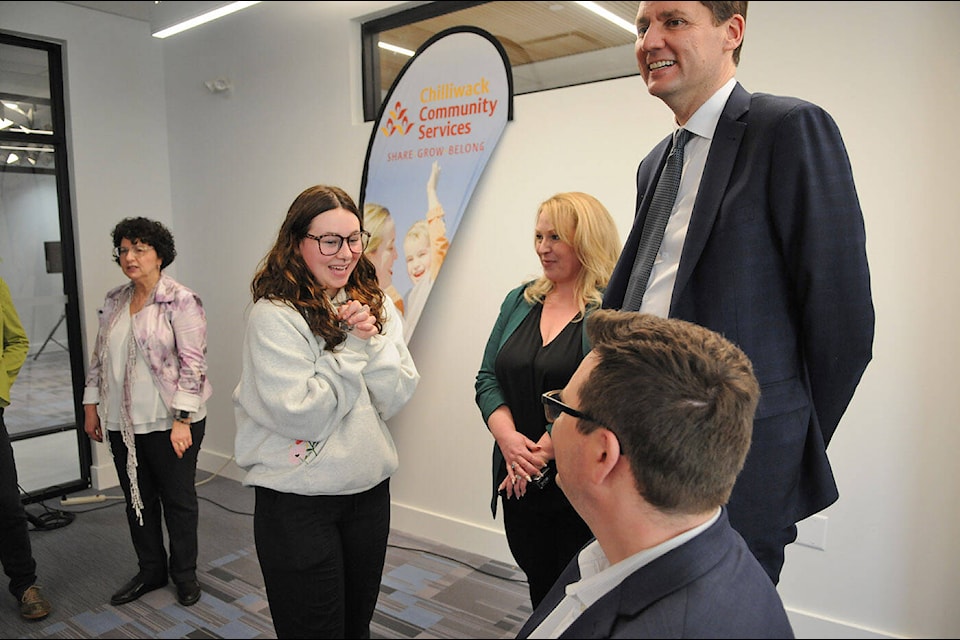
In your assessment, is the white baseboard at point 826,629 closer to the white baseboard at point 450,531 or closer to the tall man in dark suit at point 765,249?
the white baseboard at point 450,531

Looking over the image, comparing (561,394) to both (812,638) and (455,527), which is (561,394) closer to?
(455,527)

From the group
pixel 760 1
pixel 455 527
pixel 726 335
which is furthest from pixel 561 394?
pixel 760 1

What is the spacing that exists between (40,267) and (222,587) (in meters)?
0.94

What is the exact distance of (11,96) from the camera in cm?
119

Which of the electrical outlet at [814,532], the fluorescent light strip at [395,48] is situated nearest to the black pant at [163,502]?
the fluorescent light strip at [395,48]

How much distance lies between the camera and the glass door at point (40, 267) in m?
1.19

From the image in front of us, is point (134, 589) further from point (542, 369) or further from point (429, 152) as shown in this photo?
point (429, 152)

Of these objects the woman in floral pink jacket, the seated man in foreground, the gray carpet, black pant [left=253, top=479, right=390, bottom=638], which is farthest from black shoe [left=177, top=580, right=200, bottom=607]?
the seated man in foreground

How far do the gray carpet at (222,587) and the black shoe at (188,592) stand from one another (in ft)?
0.05

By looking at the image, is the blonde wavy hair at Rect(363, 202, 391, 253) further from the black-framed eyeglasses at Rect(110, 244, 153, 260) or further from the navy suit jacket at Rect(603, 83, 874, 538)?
the navy suit jacket at Rect(603, 83, 874, 538)

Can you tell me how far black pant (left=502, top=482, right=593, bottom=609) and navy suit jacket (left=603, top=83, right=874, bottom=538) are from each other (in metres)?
0.71

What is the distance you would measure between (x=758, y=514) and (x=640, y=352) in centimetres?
53

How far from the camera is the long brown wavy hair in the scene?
1.42 meters

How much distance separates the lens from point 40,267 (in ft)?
4.03
